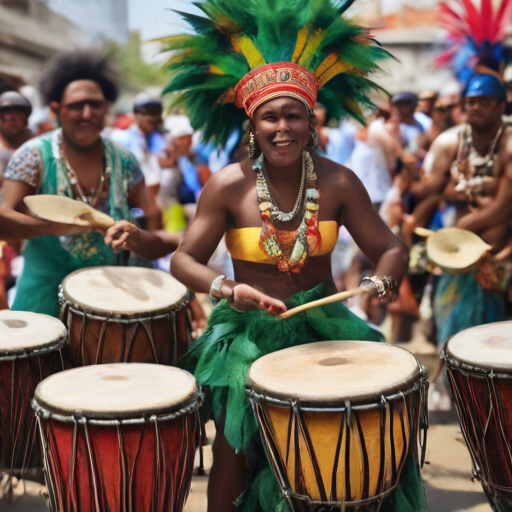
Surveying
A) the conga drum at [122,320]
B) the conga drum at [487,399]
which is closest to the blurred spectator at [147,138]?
the conga drum at [122,320]

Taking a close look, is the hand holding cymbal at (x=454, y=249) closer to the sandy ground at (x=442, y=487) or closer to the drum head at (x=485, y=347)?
the sandy ground at (x=442, y=487)

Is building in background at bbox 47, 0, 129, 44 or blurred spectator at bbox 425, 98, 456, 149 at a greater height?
building in background at bbox 47, 0, 129, 44

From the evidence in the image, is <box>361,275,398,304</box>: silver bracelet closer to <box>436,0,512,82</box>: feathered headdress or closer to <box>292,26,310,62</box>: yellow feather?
<box>292,26,310,62</box>: yellow feather

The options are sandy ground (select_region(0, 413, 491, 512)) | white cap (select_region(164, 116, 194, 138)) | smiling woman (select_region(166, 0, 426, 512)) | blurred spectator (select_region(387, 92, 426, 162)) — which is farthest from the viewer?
white cap (select_region(164, 116, 194, 138))

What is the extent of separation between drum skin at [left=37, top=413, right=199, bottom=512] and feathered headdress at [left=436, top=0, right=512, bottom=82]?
4.00 metres

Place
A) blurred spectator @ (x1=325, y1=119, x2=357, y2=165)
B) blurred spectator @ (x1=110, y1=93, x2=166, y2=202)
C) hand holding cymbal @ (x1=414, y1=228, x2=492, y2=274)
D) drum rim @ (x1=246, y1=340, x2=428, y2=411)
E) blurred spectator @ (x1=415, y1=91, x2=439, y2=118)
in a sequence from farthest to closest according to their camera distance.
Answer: blurred spectator @ (x1=415, y1=91, x2=439, y2=118)
blurred spectator @ (x1=110, y1=93, x2=166, y2=202)
blurred spectator @ (x1=325, y1=119, x2=357, y2=165)
hand holding cymbal @ (x1=414, y1=228, x2=492, y2=274)
drum rim @ (x1=246, y1=340, x2=428, y2=411)

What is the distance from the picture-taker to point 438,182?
207 inches

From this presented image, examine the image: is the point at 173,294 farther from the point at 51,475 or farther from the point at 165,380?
the point at 51,475

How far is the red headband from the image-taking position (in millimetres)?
3025

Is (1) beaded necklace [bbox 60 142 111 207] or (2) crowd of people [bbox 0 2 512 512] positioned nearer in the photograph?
(2) crowd of people [bbox 0 2 512 512]

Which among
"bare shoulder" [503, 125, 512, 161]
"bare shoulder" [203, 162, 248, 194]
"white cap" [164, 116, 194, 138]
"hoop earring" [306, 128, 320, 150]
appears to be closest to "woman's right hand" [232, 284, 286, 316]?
"bare shoulder" [203, 162, 248, 194]

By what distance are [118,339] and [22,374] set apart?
0.45m

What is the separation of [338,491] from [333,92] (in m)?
1.78

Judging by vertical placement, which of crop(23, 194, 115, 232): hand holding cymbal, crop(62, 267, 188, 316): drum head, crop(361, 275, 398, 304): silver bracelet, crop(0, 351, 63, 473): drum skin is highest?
crop(23, 194, 115, 232): hand holding cymbal
